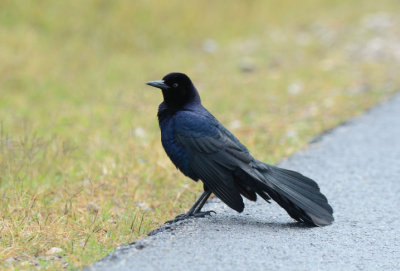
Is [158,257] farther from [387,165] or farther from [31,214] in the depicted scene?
[387,165]

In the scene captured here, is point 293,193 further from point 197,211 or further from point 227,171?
point 197,211

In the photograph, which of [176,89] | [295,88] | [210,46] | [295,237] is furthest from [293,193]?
[210,46]

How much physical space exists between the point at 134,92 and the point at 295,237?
476 centimetres

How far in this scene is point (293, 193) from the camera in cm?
333

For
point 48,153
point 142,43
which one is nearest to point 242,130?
point 48,153

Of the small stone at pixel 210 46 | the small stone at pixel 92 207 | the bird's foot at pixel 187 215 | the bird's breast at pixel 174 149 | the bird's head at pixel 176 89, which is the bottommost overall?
the small stone at pixel 92 207

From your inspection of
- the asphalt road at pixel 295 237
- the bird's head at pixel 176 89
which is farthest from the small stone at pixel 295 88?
the bird's head at pixel 176 89

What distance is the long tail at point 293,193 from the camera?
3.29m

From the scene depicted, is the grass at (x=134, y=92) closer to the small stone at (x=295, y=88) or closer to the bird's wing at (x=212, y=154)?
the small stone at (x=295, y=88)

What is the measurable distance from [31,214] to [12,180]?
2.33ft

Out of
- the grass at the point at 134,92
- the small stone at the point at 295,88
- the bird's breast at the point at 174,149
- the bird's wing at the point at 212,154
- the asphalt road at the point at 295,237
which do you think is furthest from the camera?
the small stone at the point at 295,88

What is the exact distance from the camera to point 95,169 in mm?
4523

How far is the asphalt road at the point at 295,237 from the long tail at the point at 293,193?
0.26ft

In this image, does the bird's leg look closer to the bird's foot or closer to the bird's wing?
the bird's foot
